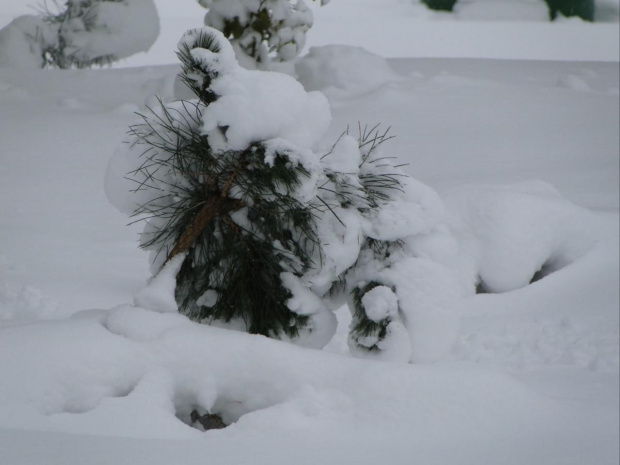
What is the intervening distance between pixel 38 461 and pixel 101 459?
0.29ft

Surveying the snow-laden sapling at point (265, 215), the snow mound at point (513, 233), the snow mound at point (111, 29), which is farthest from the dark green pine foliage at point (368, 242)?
the snow mound at point (111, 29)

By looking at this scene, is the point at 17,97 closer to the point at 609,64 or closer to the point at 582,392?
the point at 582,392

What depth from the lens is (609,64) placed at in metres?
6.72

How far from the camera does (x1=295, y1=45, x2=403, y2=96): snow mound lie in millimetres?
5812

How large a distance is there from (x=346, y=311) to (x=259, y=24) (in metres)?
2.98

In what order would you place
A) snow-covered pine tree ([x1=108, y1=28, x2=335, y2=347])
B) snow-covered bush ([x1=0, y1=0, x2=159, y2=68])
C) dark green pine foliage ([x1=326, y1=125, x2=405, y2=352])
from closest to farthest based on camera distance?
snow-covered pine tree ([x1=108, y1=28, x2=335, y2=347]) < dark green pine foliage ([x1=326, y1=125, x2=405, y2=352]) < snow-covered bush ([x1=0, y1=0, x2=159, y2=68])

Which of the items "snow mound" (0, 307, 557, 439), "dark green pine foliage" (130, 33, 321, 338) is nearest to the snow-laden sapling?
"dark green pine foliage" (130, 33, 321, 338)

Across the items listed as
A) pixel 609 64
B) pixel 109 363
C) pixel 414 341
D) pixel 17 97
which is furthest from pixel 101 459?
pixel 609 64

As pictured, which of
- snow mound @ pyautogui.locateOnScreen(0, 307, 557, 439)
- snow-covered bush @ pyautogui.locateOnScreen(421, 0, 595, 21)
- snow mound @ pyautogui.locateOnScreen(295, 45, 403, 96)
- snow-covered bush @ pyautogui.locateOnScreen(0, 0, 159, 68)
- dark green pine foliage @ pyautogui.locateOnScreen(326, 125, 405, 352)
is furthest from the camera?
snow mound @ pyautogui.locateOnScreen(295, 45, 403, 96)

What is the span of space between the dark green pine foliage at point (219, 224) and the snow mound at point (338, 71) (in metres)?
4.25

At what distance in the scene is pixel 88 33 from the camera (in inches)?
215

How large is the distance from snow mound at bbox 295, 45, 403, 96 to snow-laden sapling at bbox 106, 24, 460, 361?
13.8 feet

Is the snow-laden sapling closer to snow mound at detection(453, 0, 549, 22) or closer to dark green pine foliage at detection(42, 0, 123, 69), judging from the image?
snow mound at detection(453, 0, 549, 22)

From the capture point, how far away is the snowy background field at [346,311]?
4.28ft
